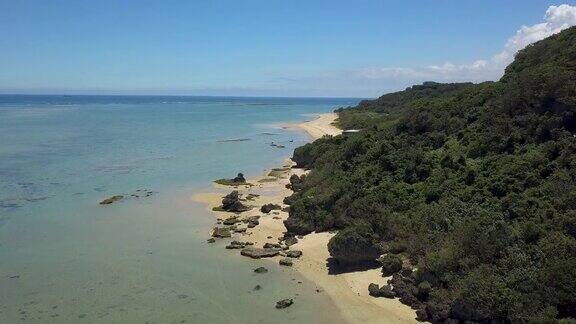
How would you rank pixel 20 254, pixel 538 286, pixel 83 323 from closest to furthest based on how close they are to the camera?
1. pixel 538 286
2. pixel 83 323
3. pixel 20 254

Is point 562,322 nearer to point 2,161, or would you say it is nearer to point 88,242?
point 88,242

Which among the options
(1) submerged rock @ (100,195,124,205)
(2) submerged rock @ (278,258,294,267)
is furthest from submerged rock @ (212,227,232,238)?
(1) submerged rock @ (100,195,124,205)

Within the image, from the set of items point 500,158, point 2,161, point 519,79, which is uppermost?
point 519,79

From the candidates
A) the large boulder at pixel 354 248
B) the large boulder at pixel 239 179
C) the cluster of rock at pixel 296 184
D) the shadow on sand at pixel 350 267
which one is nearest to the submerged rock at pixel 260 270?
the shadow on sand at pixel 350 267

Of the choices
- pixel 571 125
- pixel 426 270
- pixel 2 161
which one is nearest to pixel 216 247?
pixel 426 270

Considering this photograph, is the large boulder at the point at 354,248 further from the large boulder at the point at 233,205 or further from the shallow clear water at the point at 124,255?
the large boulder at the point at 233,205

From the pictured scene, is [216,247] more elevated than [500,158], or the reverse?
[500,158]

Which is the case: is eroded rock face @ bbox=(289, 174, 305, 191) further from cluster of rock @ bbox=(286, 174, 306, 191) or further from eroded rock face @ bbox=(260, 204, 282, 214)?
eroded rock face @ bbox=(260, 204, 282, 214)
